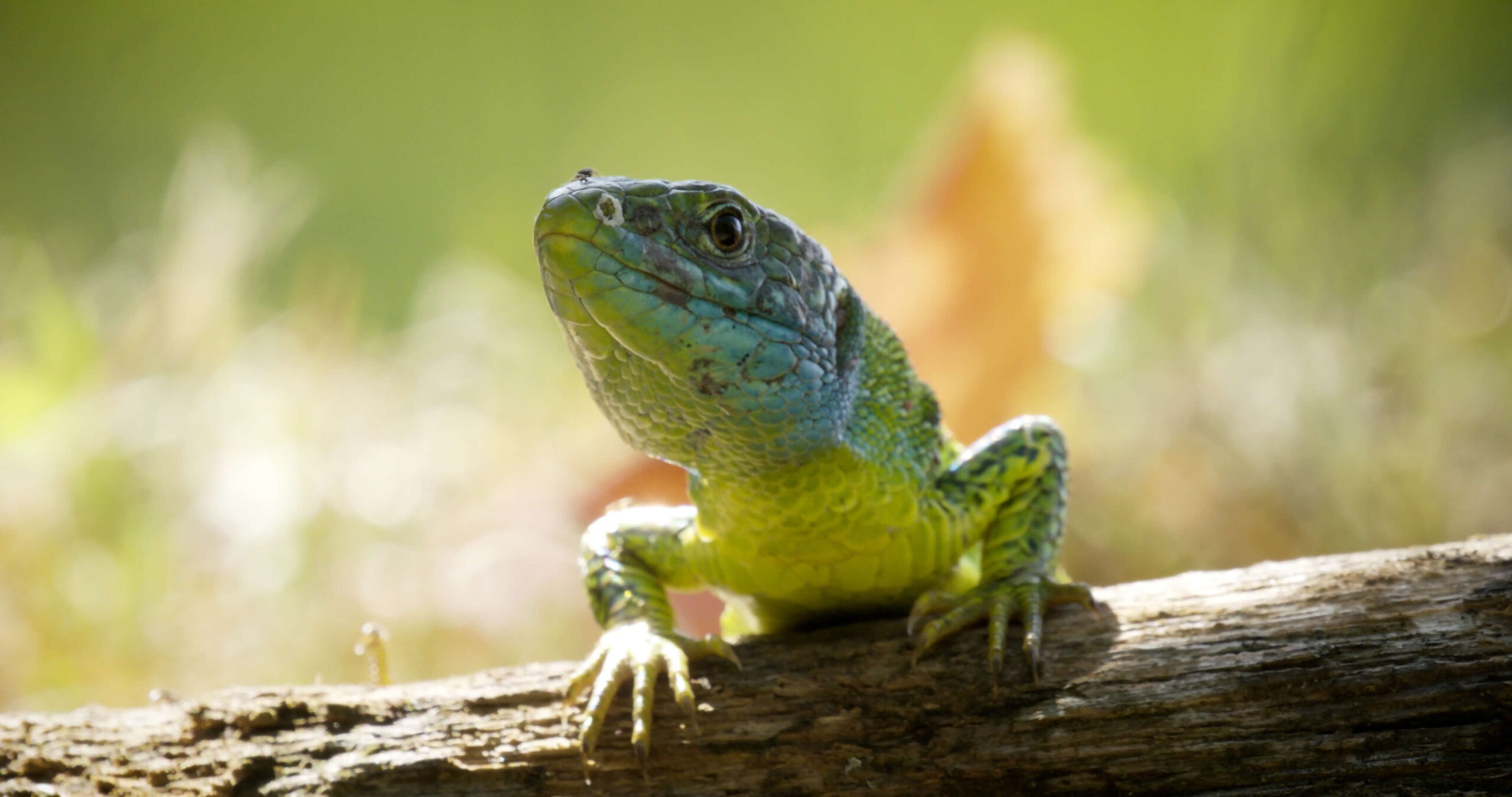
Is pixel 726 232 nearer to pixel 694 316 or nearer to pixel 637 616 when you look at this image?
pixel 694 316

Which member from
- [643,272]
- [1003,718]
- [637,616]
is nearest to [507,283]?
[637,616]

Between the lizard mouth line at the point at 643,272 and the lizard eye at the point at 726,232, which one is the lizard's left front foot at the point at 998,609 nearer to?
the lizard mouth line at the point at 643,272

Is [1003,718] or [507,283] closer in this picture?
[1003,718]

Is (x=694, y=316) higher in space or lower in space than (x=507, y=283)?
lower

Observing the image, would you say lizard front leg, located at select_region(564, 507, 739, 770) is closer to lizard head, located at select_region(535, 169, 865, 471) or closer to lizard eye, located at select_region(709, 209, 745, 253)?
lizard head, located at select_region(535, 169, 865, 471)

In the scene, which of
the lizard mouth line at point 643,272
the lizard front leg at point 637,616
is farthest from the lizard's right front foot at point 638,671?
the lizard mouth line at point 643,272

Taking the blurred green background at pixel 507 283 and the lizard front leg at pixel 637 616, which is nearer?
the lizard front leg at pixel 637 616

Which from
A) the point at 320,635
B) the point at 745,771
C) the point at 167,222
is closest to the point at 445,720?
the point at 745,771

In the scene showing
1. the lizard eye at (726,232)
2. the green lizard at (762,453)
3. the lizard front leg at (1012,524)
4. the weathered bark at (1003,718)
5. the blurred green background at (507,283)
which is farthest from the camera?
the blurred green background at (507,283)
